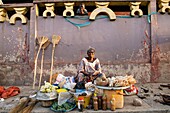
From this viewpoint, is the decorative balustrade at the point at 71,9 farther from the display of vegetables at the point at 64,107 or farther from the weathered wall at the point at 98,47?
the display of vegetables at the point at 64,107

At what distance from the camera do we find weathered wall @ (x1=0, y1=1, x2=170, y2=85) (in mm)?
6301

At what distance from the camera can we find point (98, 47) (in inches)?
253

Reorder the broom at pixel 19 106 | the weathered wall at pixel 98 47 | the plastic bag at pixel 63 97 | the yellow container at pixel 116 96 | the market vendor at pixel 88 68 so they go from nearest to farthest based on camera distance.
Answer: the broom at pixel 19 106, the yellow container at pixel 116 96, the plastic bag at pixel 63 97, the market vendor at pixel 88 68, the weathered wall at pixel 98 47

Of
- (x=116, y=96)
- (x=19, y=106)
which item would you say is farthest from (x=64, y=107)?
(x=116, y=96)

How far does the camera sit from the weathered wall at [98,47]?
6301mm

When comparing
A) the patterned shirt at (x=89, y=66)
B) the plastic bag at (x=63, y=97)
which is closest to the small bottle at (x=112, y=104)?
the plastic bag at (x=63, y=97)

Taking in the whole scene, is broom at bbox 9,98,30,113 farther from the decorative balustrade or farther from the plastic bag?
the decorative balustrade

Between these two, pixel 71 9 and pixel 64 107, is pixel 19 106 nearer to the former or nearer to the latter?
pixel 64 107

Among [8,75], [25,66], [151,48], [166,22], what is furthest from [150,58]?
[8,75]

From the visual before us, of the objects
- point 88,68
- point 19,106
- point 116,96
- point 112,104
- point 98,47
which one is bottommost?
point 19,106

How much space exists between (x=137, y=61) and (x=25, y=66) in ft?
14.1

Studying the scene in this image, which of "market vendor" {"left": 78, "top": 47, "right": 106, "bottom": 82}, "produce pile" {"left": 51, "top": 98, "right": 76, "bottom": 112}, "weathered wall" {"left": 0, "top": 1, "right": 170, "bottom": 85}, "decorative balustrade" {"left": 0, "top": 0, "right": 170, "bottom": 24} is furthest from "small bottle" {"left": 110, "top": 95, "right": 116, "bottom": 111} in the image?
"decorative balustrade" {"left": 0, "top": 0, "right": 170, "bottom": 24}

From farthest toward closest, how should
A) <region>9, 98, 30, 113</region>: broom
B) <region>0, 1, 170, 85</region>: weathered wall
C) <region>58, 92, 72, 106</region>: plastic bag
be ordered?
<region>0, 1, 170, 85</region>: weathered wall, <region>58, 92, 72, 106</region>: plastic bag, <region>9, 98, 30, 113</region>: broom

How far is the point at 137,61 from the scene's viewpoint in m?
6.36
